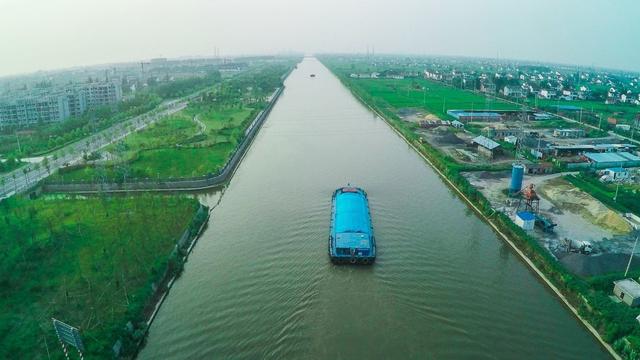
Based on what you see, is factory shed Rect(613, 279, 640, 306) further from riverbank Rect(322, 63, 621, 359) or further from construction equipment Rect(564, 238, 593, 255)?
construction equipment Rect(564, 238, 593, 255)

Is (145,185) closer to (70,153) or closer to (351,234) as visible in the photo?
(70,153)

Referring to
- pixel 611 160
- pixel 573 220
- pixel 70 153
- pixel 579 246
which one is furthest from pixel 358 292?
pixel 70 153

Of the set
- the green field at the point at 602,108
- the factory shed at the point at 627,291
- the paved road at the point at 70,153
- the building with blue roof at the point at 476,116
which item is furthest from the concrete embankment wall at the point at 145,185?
the green field at the point at 602,108

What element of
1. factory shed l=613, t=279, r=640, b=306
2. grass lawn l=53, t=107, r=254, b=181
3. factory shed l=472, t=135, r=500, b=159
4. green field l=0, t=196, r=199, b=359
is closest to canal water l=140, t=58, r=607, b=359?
green field l=0, t=196, r=199, b=359

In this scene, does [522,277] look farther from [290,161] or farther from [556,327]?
[290,161]

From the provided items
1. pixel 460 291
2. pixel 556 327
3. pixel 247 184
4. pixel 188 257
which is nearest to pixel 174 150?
pixel 247 184

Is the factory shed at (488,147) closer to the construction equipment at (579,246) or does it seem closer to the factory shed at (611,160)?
the factory shed at (611,160)

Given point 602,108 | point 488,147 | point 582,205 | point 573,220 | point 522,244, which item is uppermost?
point 602,108
